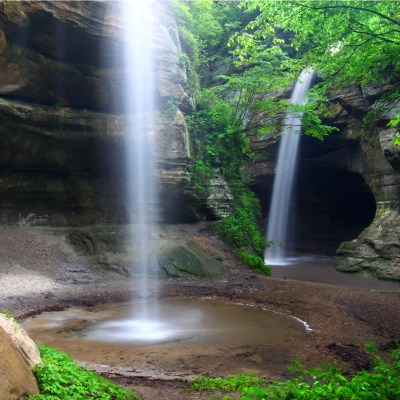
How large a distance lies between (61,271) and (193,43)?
43.6 ft

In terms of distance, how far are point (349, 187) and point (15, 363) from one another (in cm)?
2498

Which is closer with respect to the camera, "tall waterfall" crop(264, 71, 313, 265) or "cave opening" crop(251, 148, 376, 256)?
"tall waterfall" crop(264, 71, 313, 265)

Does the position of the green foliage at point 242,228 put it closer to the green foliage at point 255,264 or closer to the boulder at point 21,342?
the green foliage at point 255,264

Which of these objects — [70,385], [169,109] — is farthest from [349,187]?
[70,385]

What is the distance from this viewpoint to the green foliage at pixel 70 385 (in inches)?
146

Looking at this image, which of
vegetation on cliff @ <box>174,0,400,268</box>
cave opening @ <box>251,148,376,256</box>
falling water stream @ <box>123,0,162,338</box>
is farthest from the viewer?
cave opening @ <box>251,148,376,256</box>

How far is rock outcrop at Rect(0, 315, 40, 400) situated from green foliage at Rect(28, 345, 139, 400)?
104 mm

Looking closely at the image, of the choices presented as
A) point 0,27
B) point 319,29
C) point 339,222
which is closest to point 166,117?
point 0,27

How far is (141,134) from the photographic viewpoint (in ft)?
48.8

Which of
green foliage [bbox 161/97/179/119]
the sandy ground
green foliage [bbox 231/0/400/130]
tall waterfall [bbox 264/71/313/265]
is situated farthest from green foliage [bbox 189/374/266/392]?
tall waterfall [bbox 264/71/313/265]

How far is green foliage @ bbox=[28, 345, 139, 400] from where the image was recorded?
3721 mm

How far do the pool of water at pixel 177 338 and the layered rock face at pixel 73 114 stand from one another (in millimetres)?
6845

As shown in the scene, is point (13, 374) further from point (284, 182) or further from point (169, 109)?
point (284, 182)

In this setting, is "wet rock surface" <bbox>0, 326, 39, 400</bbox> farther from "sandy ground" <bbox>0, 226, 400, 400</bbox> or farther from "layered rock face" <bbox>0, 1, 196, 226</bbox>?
"layered rock face" <bbox>0, 1, 196, 226</bbox>
